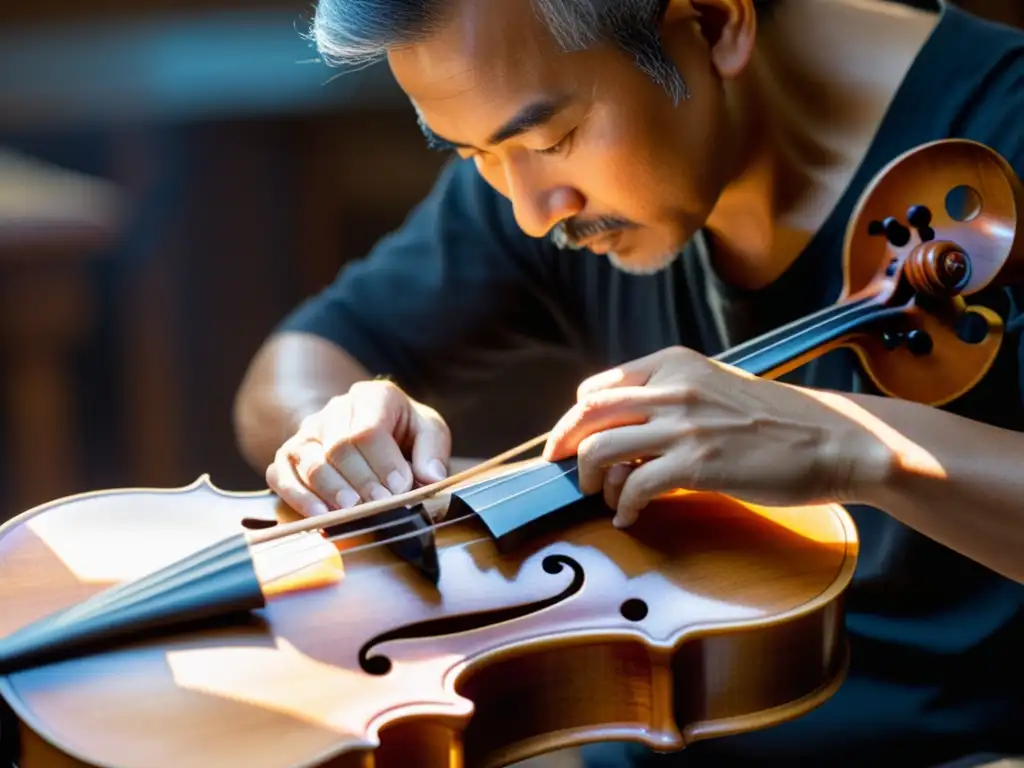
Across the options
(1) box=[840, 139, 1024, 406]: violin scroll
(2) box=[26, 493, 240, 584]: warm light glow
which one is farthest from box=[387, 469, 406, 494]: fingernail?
(1) box=[840, 139, 1024, 406]: violin scroll

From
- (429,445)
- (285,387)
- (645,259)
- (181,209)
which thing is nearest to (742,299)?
(645,259)

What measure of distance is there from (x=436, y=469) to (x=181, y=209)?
1243 millimetres

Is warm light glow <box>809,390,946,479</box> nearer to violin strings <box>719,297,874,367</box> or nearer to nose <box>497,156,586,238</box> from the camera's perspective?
violin strings <box>719,297,874,367</box>

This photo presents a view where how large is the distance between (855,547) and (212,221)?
144 cm

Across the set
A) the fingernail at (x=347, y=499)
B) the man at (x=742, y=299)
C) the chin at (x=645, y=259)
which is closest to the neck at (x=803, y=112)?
the man at (x=742, y=299)

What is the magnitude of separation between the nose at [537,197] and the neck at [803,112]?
0.66ft

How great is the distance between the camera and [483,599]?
737mm

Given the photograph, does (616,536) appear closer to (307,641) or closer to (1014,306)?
(307,641)

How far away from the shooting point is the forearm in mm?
773

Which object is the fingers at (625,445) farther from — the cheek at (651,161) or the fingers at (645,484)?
the cheek at (651,161)

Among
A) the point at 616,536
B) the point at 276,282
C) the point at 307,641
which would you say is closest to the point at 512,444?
the point at 276,282

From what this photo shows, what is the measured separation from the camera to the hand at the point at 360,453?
2.80 feet

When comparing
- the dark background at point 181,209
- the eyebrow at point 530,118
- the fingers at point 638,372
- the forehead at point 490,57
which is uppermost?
the forehead at point 490,57

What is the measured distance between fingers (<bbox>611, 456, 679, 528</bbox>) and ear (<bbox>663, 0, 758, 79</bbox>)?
15.3 inches
